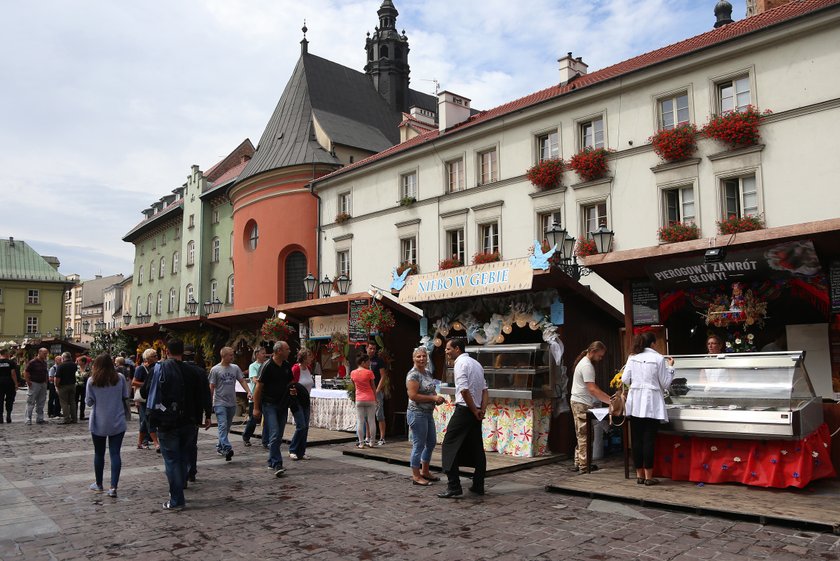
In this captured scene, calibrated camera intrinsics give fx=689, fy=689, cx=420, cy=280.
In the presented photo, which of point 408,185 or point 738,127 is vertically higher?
point 408,185

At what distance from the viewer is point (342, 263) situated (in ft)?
103

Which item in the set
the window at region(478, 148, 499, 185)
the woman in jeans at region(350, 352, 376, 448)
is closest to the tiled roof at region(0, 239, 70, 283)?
the window at region(478, 148, 499, 185)

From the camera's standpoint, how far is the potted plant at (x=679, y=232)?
18.6 m

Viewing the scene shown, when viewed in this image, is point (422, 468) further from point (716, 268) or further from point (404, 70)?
point (404, 70)

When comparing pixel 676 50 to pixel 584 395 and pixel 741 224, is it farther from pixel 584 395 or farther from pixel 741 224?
pixel 584 395

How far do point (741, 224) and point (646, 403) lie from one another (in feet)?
34.9

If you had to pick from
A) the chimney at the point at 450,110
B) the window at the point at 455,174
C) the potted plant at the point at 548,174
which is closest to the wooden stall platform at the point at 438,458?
the potted plant at the point at 548,174

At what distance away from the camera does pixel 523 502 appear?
7.89 m

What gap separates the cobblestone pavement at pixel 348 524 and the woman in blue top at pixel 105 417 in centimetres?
34

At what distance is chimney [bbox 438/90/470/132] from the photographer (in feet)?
90.3

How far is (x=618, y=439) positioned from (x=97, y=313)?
348 ft

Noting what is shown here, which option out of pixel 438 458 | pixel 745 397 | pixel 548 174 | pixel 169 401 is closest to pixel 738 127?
pixel 548 174

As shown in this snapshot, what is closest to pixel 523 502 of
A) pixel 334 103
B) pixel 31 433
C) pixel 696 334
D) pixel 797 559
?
pixel 797 559

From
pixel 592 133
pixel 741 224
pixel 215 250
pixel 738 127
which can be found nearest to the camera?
pixel 741 224
